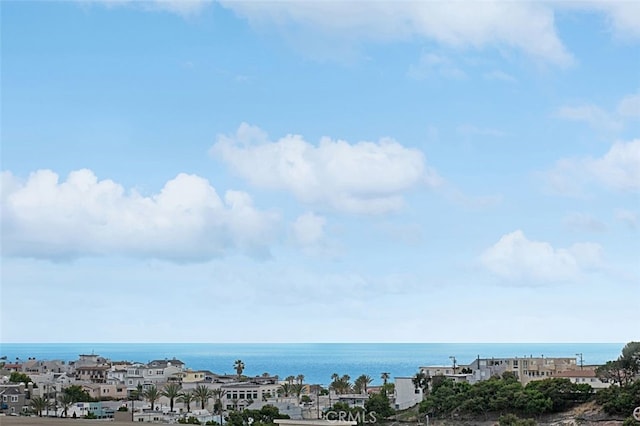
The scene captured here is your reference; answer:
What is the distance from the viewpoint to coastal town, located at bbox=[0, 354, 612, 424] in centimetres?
2562

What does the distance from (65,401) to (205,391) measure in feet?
15.5

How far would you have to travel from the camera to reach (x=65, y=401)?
26422 millimetres

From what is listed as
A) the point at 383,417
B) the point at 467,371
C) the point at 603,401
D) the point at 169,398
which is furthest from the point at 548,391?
the point at 169,398

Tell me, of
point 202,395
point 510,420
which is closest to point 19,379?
point 202,395

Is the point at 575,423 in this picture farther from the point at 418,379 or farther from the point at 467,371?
the point at 467,371

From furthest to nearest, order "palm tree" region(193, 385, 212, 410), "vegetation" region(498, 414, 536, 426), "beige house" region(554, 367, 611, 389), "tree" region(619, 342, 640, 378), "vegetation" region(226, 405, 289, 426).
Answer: "beige house" region(554, 367, 611, 389)
"tree" region(619, 342, 640, 378)
"palm tree" region(193, 385, 212, 410)
"vegetation" region(498, 414, 536, 426)
"vegetation" region(226, 405, 289, 426)

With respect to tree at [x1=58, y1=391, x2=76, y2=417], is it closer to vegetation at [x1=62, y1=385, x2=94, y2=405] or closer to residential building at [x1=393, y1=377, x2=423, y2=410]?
vegetation at [x1=62, y1=385, x2=94, y2=405]

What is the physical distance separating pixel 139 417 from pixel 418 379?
38.0ft

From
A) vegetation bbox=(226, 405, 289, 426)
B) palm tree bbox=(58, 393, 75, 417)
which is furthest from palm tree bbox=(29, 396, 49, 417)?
vegetation bbox=(226, 405, 289, 426)

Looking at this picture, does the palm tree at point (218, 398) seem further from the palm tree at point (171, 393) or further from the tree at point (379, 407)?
the tree at point (379, 407)

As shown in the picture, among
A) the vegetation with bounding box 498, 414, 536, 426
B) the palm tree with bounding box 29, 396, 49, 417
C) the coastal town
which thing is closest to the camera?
the vegetation with bounding box 498, 414, 536, 426

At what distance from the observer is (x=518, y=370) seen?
3459 cm

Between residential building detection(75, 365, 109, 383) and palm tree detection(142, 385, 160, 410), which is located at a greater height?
residential building detection(75, 365, 109, 383)

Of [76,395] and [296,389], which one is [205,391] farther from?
[76,395]
